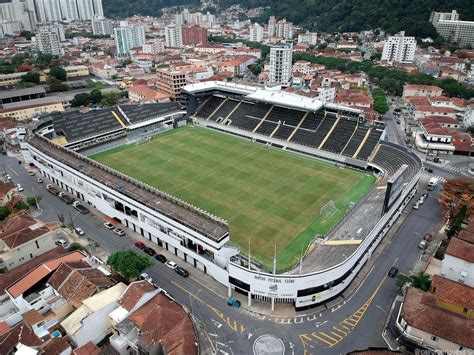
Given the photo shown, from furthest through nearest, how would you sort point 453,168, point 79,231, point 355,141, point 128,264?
point 355,141
point 453,168
point 79,231
point 128,264

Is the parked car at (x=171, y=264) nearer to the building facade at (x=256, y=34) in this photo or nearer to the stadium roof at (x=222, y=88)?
the stadium roof at (x=222, y=88)

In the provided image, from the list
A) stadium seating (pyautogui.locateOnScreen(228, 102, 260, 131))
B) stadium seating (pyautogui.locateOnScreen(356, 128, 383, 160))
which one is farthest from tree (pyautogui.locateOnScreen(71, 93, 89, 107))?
stadium seating (pyautogui.locateOnScreen(356, 128, 383, 160))

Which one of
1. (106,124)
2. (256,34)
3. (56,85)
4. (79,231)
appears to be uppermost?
(256,34)

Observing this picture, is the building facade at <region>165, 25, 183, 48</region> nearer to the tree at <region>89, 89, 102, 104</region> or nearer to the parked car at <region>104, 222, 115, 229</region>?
the tree at <region>89, 89, 102, 104</region>

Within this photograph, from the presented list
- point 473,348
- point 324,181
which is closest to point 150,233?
point 324,181

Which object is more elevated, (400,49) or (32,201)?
(400,49)

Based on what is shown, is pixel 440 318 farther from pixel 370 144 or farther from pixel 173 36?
pixel 173 36

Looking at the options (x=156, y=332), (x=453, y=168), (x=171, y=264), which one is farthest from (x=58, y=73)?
(x=453, y=168)

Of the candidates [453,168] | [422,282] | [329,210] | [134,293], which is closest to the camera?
[134,293]
